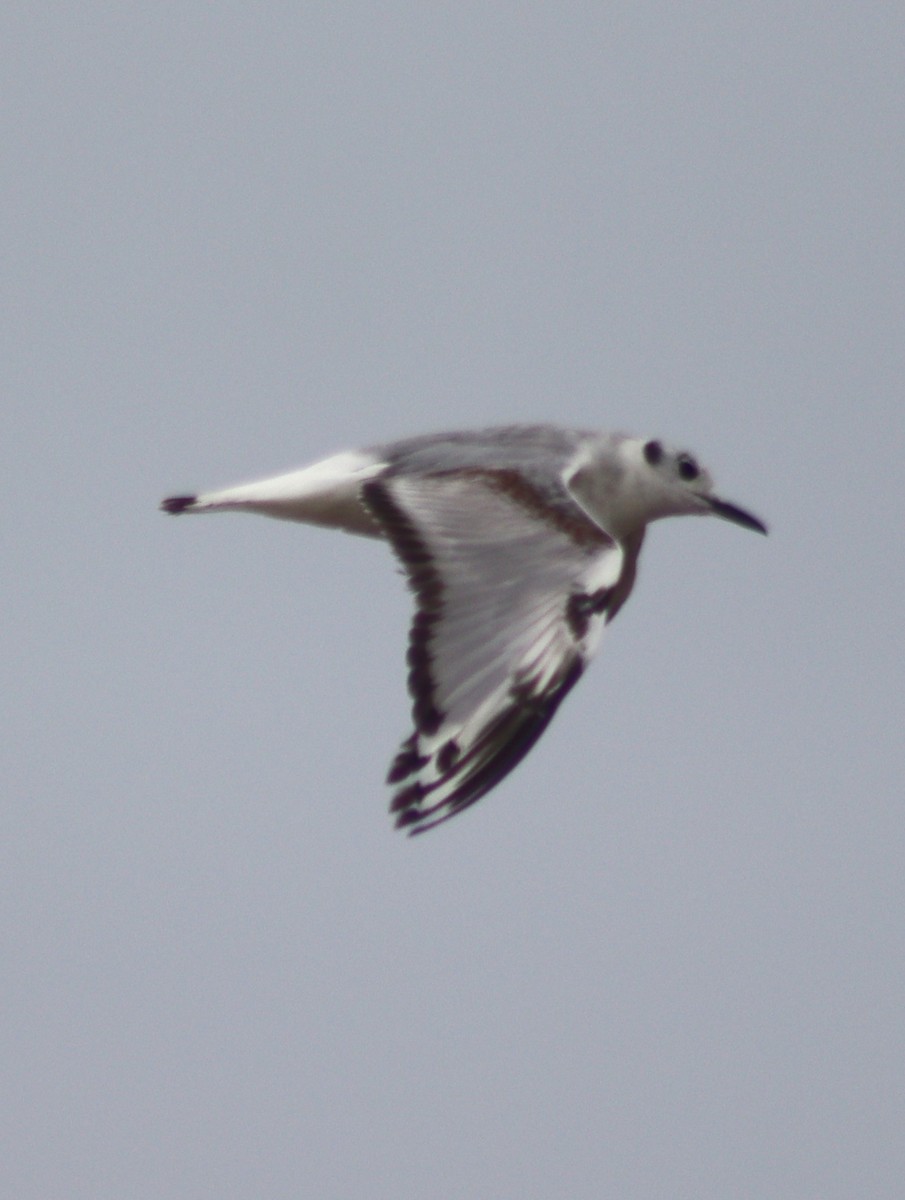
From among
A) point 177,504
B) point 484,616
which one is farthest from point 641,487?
point 484,616

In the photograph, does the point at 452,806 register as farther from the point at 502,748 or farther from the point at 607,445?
the point at 607,445

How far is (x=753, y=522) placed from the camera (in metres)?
9.18

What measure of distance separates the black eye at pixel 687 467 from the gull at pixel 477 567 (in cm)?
53

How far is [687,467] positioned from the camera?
28.9 feet

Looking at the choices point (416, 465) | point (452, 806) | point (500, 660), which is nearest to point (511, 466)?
point (416, 465)

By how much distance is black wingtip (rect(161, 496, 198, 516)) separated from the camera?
8.38 metres

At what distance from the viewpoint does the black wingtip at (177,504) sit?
838 cm

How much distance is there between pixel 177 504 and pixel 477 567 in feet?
5.98

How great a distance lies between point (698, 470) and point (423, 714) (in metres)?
2.72

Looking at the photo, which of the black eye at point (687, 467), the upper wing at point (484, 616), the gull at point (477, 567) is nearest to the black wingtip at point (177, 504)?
the gull at point (477, 567)

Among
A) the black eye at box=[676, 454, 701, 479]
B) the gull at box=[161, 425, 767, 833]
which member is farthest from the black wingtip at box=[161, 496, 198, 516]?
the black eye at box=[676, 454, 701, 479]

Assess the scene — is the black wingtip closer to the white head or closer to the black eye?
the white head

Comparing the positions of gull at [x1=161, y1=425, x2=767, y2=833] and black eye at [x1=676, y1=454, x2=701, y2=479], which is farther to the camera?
black eye at [x1=676, y1=454, x2=701, y2=479]

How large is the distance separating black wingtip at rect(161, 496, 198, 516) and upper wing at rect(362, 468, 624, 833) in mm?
1182
